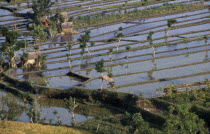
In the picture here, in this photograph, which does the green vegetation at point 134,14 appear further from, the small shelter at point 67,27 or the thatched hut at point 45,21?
the thatched hut at point 45,21

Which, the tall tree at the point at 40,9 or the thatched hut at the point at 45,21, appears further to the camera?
the tall tree at the point at 40,9

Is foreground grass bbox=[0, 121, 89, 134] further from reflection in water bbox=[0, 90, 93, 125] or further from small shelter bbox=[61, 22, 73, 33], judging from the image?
small shelter bbox=[61, 22, 73, 33]

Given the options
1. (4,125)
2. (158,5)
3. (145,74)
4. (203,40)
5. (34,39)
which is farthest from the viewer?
(158,5)

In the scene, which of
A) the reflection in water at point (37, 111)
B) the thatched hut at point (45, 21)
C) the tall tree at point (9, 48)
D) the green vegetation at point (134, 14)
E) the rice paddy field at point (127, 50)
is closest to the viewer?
the reflection in water at point (37, 111)

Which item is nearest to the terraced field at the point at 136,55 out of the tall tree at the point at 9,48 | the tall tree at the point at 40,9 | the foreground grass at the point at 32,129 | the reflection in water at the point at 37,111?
the tall tree at the point at 9,48

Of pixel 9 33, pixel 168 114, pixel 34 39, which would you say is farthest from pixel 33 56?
pixel 168 114

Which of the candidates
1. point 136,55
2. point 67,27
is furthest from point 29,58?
point 67,27

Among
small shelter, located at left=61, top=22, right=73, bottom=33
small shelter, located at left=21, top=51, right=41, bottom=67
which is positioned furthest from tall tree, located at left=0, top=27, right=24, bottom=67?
small shelter, located at left=61, top=22, right=73, bottom=33

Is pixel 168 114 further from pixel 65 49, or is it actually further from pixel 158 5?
pixel 158 5
